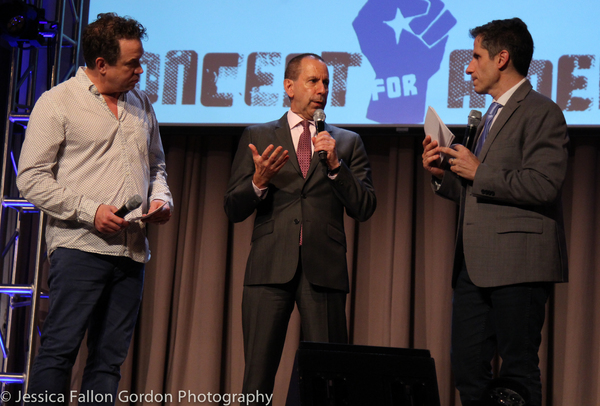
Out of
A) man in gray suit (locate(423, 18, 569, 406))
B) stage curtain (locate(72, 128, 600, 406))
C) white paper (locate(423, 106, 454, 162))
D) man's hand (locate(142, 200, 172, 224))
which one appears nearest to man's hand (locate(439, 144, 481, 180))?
man in gray suit (locate(423, 18, 569, 406))

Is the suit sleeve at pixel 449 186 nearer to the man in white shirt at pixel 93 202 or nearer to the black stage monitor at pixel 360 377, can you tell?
the black stage monitor at pixel 360 377

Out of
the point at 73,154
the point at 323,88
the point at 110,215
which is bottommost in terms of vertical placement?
the point at 110,215

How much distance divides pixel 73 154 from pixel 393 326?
2229mm

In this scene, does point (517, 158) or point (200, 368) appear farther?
point (200, 368)

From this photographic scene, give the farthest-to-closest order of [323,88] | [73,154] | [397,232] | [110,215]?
[397,232] → [323,88] → [73,154] → [110,215]

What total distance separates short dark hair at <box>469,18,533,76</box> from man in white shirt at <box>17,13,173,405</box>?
Result: 1.35m

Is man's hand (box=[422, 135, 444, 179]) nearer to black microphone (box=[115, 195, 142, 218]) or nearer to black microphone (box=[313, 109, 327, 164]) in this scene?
black microphone (box=[313, 109, 327, 164])

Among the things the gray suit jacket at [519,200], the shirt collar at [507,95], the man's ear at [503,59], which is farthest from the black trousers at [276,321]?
the man's ear at [503,59]

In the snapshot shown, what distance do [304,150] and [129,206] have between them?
0.80 meters

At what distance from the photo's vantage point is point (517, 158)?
212 centimetres

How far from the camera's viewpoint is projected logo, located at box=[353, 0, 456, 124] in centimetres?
345

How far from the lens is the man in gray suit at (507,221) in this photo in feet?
6.56

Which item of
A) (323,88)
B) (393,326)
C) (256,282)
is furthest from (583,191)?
(256,282)

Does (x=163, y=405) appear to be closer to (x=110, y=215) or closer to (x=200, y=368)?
(x=200, y=368)
